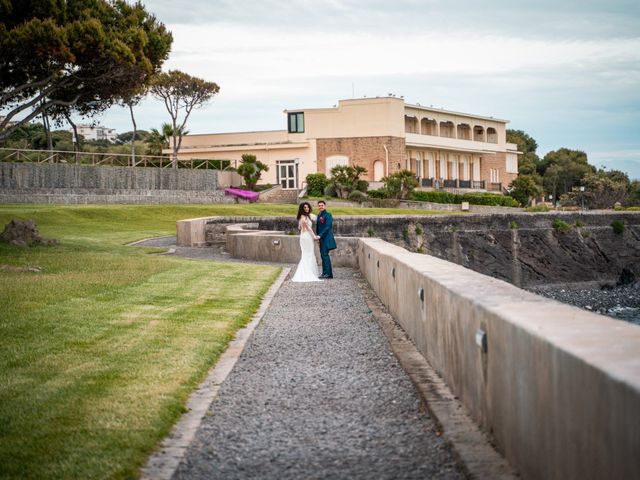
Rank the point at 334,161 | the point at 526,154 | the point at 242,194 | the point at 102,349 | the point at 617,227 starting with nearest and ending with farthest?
1. the point at 102,349
2. the point at 617,227
3. the point at 242,194
4. the point at 334,161
5. the point at 526,154

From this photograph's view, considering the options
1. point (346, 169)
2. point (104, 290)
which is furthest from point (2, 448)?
point (346, 169)

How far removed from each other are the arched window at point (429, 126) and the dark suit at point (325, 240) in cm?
5904

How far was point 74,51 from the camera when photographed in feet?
83.5

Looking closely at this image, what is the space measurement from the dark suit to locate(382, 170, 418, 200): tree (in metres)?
41.4

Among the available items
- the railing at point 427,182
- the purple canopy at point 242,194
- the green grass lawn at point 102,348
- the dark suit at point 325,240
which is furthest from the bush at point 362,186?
the dark suit at point 325,240

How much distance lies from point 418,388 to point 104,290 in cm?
884

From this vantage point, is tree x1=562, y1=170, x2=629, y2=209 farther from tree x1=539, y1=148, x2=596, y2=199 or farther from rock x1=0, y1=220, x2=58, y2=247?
rock x1=0, y1=220, x2=58, y2=247

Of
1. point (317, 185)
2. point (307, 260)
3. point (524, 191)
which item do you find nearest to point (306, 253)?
point (307, 260)

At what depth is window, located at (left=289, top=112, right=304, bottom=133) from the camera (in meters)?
74.9

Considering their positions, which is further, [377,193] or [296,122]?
[296,122]

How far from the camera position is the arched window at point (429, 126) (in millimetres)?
79125

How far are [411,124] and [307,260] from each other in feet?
193

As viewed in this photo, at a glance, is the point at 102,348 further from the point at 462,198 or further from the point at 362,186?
the point at 462,198

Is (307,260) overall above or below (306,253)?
below
